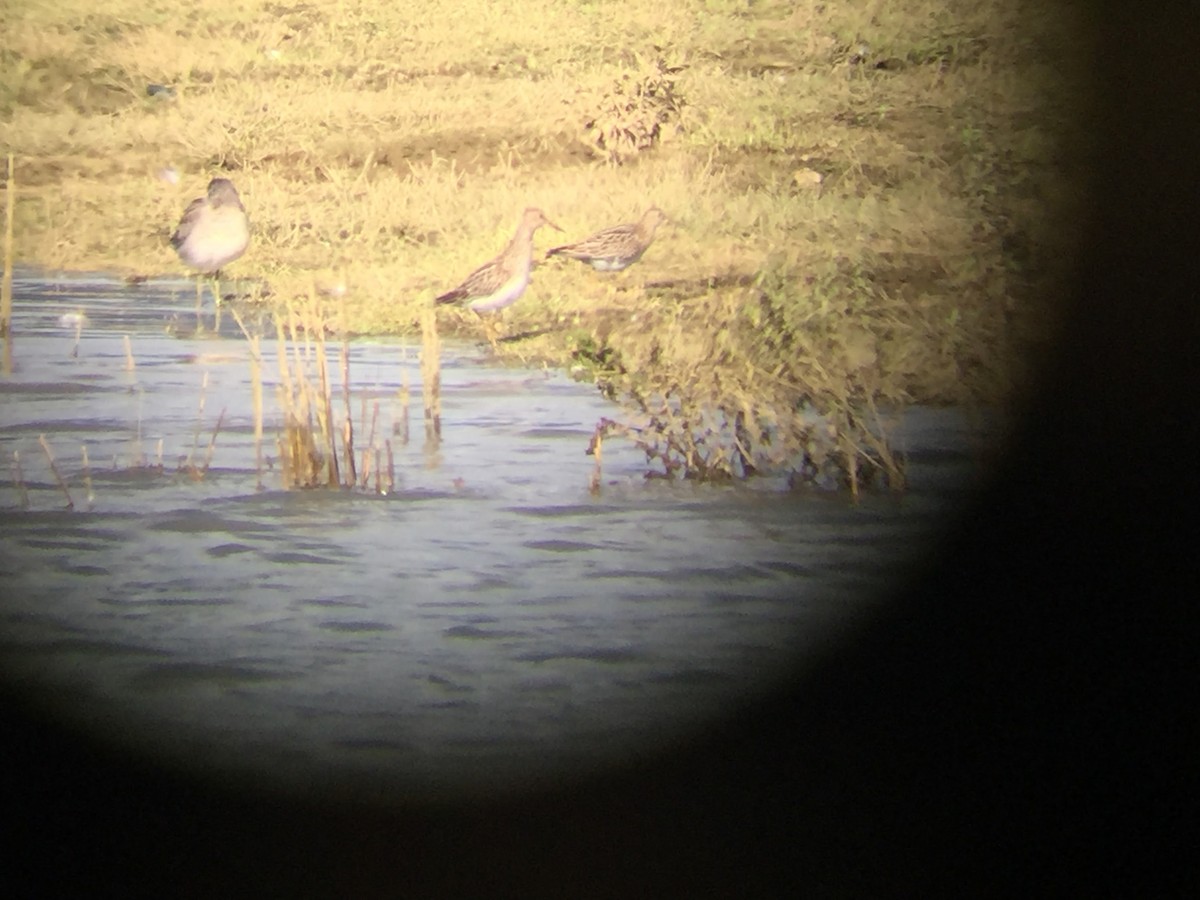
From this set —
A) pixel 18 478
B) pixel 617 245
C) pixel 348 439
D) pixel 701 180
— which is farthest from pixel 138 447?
pixel 701 180

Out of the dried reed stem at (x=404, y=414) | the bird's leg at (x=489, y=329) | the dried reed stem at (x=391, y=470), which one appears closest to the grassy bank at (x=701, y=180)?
the bird's leg at (x=489, y=329)

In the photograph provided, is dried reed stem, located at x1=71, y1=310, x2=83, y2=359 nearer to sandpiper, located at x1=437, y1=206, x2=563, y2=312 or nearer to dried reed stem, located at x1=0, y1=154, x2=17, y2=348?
dried reed stem, located at x1=0, y1=154, x2=17, y2=348

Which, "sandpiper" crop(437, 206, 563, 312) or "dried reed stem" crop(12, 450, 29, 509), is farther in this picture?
"sandpiper" crop(437, 206, 563, 312)

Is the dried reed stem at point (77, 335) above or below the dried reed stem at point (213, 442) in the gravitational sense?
above

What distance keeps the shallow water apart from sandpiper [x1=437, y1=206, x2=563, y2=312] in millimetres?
103

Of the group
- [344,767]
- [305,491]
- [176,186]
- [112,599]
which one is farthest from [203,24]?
[344,767]

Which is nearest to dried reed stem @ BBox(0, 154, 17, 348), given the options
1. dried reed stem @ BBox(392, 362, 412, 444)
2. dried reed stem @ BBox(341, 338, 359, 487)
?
dried reed stem @ BBox(341, 338, 359, 487)

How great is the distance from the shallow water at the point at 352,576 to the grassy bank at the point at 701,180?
0.15 metres

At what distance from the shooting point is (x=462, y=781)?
86.4 inches

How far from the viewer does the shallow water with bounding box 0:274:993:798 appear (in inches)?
84.6

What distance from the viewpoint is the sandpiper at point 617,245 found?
2.26 m

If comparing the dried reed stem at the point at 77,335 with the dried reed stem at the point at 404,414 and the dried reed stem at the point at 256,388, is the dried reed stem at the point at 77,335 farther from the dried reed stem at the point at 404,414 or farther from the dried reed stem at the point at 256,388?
the dried reed stem at the point at 404,414

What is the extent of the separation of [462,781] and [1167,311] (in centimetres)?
162

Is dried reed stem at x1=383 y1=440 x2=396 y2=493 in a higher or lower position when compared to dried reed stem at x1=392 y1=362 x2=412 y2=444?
lower
